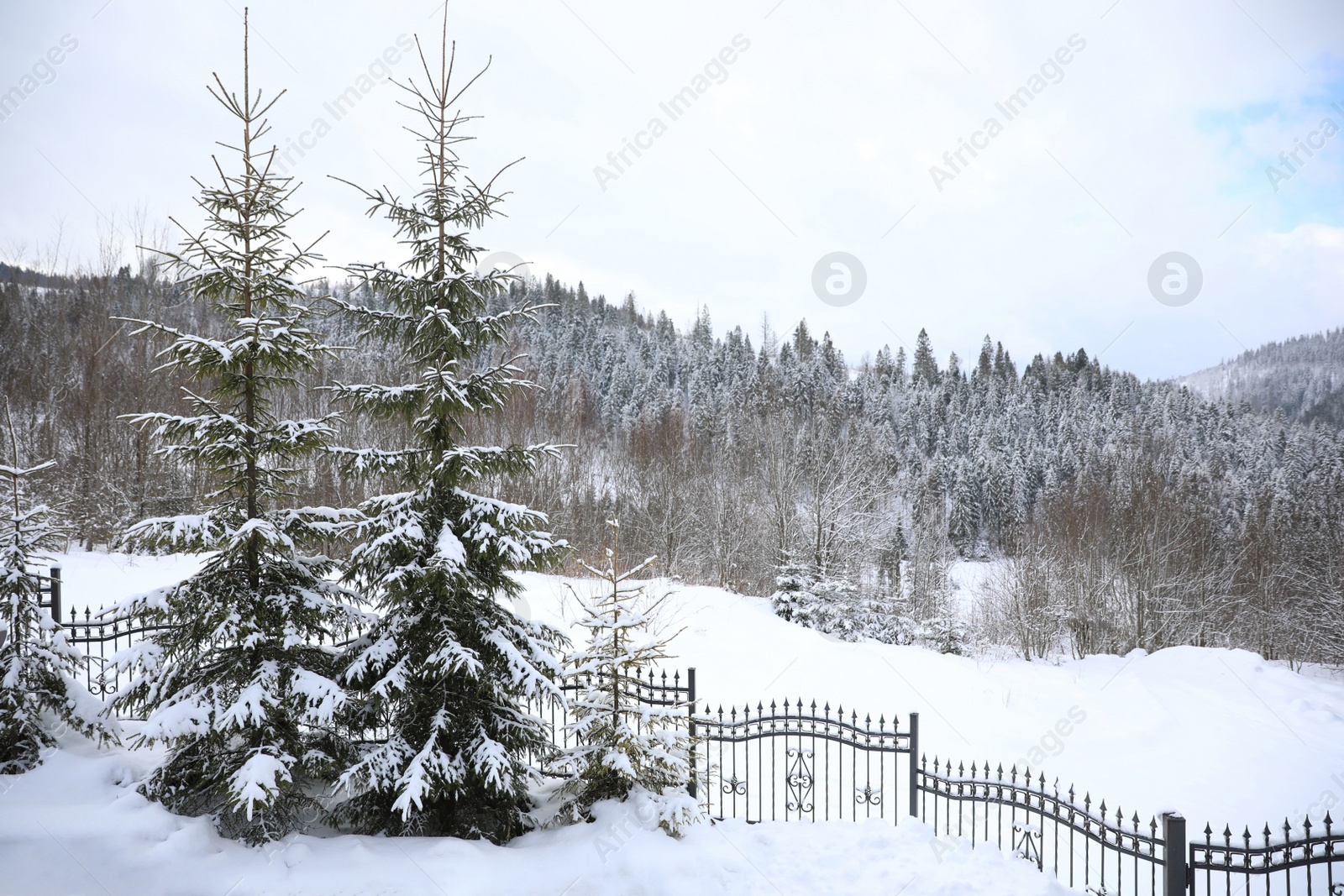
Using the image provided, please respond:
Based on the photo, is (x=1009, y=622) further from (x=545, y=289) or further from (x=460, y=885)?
(x=545, y=289)

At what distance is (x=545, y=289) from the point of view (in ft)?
280

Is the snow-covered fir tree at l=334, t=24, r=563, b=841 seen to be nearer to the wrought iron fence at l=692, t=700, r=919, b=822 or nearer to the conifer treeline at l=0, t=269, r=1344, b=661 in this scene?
the wrought iron fence at l=692, t=700, r=919, b=822

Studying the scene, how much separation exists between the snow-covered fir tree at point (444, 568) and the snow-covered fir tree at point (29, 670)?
2602 millimetres

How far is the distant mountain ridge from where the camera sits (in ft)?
189

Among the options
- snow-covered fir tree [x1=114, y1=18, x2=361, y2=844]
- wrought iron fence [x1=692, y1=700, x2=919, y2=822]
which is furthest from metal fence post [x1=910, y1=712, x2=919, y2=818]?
snow-covered fir tree [x1=114, y1=18, x2=361, y2=844]

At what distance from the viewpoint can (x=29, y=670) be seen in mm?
5688

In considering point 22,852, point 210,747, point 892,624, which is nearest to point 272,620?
point 210,747

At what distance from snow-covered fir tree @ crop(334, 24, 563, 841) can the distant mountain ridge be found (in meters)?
Result: 67.5

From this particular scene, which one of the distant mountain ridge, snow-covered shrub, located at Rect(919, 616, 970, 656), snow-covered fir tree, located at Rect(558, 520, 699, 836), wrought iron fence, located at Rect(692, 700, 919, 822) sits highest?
the distant mountain ridge

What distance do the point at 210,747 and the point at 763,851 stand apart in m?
5.24

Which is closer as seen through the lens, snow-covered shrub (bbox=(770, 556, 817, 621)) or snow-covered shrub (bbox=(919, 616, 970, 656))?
snow-covered shrub (bbox=(770, 556, 817, 621))

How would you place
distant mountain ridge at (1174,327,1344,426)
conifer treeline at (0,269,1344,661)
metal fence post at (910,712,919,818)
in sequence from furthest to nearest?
1. distant mountain ridge at (1174,327,1344,426)
2. conifer treeline at (0,269,1344,661)
3. metal fence post at (910,712,919,818)

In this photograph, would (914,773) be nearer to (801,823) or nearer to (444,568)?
(801,823)

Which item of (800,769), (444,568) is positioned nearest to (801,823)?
(800,769)
